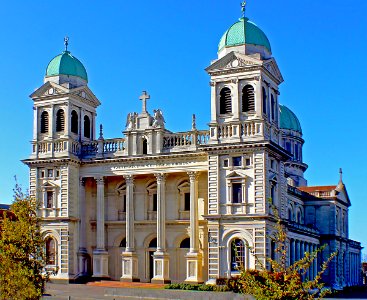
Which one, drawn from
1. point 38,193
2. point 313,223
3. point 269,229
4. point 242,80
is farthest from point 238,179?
point 313,223

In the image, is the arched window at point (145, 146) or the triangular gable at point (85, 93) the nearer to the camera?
the arched window at point (145, 146)

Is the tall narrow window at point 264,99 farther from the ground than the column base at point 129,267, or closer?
farther from the ground

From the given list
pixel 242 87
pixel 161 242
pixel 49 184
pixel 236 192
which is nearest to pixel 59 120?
pixel 49 184

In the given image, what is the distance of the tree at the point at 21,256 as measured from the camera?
33781mm

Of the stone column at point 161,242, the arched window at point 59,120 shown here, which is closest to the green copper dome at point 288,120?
the stone column at point 161,242

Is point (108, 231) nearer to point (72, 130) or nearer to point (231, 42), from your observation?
point (72, 130)

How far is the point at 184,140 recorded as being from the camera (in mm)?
59531

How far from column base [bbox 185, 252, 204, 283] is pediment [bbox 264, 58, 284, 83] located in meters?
16.6

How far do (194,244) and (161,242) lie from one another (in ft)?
10.3

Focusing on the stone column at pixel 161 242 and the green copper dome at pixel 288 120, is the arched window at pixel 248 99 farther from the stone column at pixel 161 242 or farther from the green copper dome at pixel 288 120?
the green copper dome at pixel 288 120

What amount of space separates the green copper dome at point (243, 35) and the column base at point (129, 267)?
786 inches

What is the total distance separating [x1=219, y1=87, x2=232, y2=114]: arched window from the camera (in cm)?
5578

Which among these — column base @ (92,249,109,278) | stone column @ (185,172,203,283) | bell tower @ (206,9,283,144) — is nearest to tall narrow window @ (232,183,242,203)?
bell tower @ (206,9,283,144)

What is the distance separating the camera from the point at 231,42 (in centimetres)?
5638
